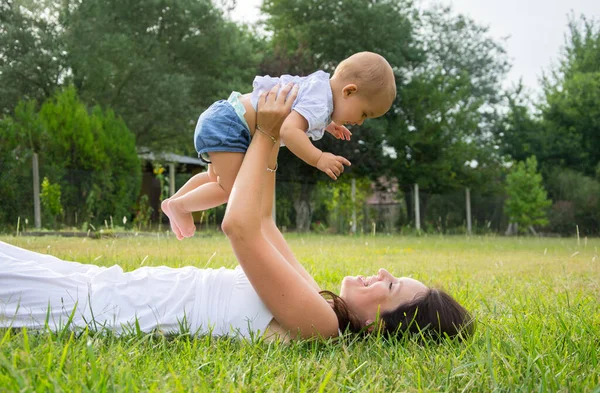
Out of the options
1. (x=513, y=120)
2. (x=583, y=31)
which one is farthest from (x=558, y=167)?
(x=583, y=31)

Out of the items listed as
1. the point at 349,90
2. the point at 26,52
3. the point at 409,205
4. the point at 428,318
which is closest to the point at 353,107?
the point at 349,90

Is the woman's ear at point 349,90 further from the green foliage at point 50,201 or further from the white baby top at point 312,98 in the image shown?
the green foliage at point 50,201

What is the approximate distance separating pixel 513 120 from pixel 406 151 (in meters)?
7.74

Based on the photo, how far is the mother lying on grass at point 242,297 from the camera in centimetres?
218

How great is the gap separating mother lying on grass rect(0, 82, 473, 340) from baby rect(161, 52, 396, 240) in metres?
0.21

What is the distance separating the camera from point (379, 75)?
305cm

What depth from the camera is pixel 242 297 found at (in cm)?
241

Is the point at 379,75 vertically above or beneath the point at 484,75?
beneath

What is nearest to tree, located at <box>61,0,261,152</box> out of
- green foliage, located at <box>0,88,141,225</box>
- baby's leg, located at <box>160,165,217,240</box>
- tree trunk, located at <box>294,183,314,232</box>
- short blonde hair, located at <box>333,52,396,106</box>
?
tree trunk, located at <box>294,183,314,232</box>

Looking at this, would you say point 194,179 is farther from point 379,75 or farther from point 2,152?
point 2,152

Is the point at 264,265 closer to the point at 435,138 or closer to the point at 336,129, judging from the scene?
the point at 336,129

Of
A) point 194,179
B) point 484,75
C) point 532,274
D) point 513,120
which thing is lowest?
point 532,274

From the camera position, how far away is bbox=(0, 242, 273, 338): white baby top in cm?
234

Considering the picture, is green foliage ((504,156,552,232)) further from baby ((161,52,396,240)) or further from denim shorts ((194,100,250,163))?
denim shorts ((194,100,250,163))
